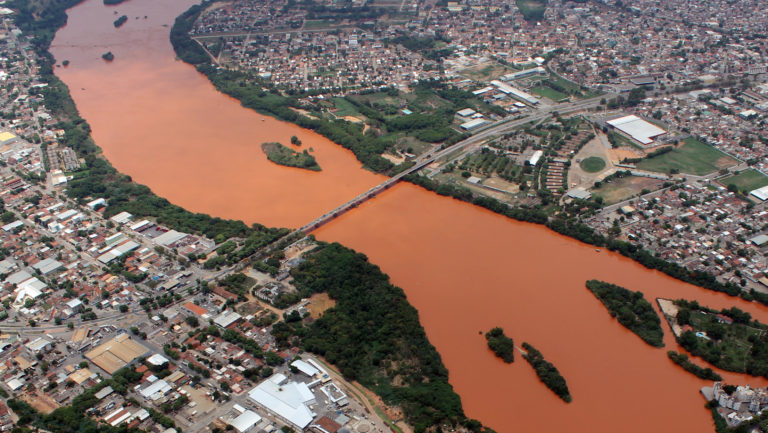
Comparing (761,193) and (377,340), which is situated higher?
(761,193)

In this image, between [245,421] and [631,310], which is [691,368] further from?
[245,421]

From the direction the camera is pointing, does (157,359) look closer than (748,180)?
Yes

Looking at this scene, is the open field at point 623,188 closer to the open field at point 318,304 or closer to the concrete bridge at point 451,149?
the concrete bridge at point 451,149

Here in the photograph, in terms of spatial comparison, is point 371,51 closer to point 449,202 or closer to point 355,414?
point 449,202

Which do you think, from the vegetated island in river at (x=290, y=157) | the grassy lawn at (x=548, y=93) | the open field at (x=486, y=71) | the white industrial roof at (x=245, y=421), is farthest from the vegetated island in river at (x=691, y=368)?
the open field at (x=486, y=71)

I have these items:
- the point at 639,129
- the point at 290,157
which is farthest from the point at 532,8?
the point at 290,157

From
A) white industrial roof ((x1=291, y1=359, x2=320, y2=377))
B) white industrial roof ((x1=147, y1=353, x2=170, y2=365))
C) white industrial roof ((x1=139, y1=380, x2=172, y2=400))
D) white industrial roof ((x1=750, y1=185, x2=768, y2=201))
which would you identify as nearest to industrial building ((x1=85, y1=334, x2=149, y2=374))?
white industrial roof ((x1=147, y1=353, x2=170, y2=365))

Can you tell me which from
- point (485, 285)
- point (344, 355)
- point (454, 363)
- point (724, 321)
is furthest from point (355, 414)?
point (724, 321)

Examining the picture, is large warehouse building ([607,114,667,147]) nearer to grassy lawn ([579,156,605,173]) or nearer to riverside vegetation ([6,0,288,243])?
grassy lawn ([579,156,605,173])
